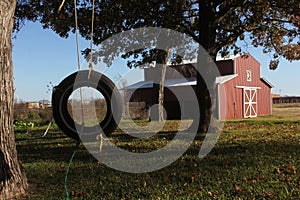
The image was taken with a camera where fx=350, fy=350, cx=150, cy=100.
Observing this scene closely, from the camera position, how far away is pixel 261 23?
43.0 ft

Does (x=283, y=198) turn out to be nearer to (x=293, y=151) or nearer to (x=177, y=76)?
(x=293, y=151)

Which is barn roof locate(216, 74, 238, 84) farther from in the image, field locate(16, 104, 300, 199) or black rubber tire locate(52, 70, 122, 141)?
black rubber tire locate(52, 70, 122, 141)

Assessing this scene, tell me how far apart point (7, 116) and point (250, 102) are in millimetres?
27502

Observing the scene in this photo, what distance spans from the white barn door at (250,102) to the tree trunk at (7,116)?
85.7 ft

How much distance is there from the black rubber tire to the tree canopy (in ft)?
22.9

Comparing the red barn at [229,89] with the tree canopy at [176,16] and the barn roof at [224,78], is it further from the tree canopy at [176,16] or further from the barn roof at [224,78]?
the tree canopy at [176,16]

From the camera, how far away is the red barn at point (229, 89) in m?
27.3

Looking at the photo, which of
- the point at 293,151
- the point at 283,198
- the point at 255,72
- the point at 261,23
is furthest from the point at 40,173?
the point at 255,72

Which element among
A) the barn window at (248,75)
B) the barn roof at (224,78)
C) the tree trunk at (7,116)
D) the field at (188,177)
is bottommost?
the field at (188,177)

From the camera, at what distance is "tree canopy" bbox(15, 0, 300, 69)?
12.0 m

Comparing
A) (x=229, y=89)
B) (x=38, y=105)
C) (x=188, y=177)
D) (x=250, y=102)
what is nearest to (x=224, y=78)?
(x=229, y=89)

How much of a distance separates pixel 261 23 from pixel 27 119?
49.8 feet

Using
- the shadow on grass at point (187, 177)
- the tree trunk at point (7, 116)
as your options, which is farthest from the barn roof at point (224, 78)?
the tree trunk at point (7, 116)

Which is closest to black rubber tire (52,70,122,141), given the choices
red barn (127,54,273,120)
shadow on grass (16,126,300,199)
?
shadow on grass (16,126,300,199)
